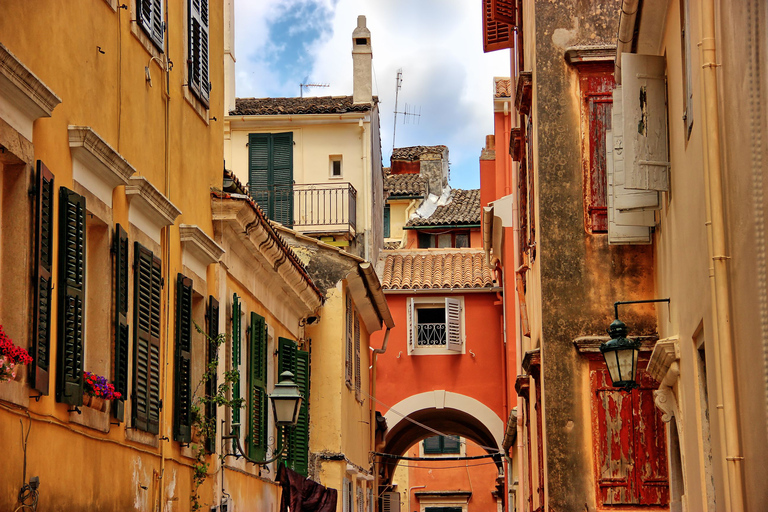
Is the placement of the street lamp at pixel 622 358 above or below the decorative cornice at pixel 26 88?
below

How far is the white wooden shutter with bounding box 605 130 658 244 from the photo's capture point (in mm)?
11852

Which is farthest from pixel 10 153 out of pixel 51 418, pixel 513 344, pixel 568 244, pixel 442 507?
pixel 442 507

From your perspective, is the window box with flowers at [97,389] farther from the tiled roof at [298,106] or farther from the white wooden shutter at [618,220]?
the tiled roof at [298,106]

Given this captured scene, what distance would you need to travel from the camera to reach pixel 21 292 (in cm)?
768

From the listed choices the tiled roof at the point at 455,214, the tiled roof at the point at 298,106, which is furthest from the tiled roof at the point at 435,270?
the tiled roof at the point at 298,106

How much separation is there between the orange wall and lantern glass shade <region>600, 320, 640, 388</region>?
75.8 ft

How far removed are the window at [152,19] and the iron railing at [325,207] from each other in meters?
17.5

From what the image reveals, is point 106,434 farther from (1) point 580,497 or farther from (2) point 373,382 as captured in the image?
(2) point 373,382

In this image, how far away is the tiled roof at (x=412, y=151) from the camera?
173 feet

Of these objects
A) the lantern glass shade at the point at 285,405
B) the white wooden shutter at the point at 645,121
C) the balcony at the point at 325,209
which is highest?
the balcony at the point at 325,209

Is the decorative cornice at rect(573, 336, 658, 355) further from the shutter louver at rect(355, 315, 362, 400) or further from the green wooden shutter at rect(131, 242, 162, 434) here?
the shutter louver at rect(355, 315, 362, 400)

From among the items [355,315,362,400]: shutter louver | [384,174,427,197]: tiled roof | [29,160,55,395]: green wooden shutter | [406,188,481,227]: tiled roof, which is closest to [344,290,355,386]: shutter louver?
[355,315,362,400]: shutter louver

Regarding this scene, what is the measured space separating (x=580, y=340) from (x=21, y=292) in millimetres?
6852

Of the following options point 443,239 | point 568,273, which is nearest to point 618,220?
point 568,273
